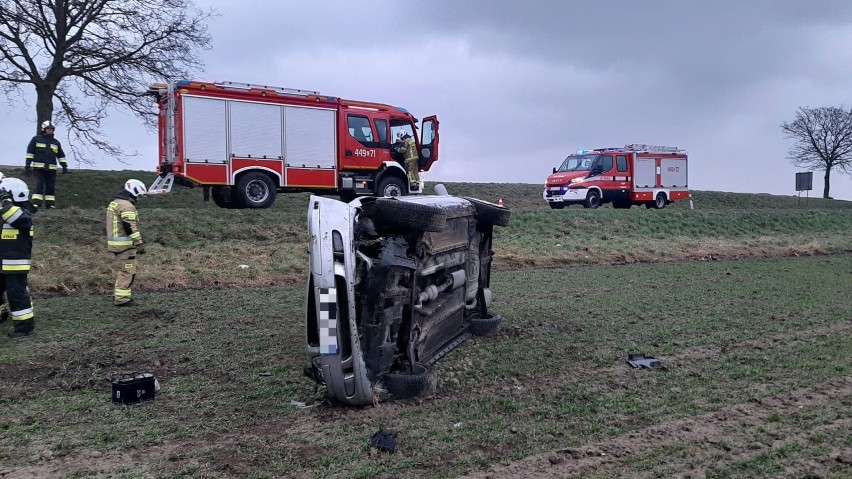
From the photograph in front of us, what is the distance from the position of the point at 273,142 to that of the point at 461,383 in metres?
11.8

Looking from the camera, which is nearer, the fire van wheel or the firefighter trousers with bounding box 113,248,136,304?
the firefighter trousers with bounding box 113,248,136,304

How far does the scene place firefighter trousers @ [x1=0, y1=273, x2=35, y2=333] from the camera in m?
7.05

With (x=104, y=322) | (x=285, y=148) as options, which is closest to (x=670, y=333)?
(x=104, y=322)

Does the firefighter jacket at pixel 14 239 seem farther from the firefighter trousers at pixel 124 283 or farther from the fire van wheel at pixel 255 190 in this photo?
the fire van wheel at pixel 255 190

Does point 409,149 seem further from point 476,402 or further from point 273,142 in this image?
point 476,402

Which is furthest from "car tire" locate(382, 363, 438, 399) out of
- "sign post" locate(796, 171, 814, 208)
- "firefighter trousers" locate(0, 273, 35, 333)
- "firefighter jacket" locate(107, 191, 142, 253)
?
"sign post" locate(796, 171, 814, 208)

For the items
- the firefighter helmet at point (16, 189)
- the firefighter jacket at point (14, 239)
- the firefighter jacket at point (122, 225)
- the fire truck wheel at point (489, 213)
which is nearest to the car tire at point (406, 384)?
the fire truck wheel at point (489, 213)

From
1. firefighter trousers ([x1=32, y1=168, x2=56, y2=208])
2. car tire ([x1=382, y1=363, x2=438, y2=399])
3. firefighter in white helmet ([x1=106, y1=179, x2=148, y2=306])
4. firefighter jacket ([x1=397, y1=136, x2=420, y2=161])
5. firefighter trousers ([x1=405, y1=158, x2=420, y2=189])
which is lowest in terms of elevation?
car tire ([x1=382, y1=363, x2=438, y2=399])

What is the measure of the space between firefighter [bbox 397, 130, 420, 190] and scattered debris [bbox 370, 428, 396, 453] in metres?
13.5

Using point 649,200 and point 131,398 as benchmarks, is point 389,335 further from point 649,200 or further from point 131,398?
point 649,200

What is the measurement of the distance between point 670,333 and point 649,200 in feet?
63.2

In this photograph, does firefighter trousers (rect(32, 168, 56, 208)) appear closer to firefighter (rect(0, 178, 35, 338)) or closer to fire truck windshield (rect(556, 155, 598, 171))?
firefighter (rect(0, 178, 35, 338))

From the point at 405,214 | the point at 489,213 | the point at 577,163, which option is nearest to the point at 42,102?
the point at 577,163

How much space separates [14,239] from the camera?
7234mm
